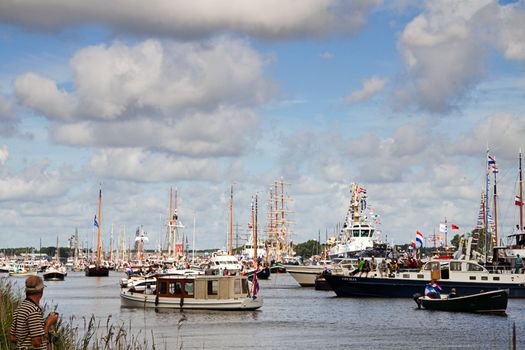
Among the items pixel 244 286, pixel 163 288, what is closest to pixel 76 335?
pixel 244 286

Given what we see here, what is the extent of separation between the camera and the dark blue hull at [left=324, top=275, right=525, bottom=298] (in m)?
68.6

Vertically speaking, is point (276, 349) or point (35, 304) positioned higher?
point (35, 304)

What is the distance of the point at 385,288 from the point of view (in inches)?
2904

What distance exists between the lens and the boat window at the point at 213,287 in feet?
200

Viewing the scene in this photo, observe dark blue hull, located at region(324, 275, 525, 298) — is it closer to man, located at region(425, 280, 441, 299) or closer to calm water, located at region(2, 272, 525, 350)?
calm water, located at region(2, 272, 525, 350)

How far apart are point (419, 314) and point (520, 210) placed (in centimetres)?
3651

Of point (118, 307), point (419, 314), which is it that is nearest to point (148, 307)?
point (118, 307)

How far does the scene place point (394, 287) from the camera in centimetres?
7319

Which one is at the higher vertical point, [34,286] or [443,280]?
[34,286]

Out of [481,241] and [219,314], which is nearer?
[219,314]

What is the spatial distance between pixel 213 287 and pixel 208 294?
672 mm

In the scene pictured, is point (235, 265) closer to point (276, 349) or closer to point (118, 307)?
point (118, 307)

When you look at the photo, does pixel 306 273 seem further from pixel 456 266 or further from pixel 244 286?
pixel 244 286

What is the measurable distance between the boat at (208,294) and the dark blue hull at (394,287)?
1523 centimetres
